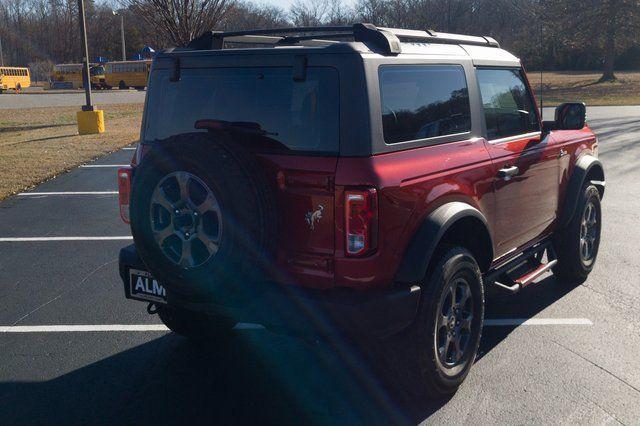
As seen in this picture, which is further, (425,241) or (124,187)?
(124,187)

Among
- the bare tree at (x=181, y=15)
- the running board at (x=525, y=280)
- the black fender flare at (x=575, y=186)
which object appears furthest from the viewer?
the bare tree at (x=181, y=15)

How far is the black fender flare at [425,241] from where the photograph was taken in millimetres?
3373

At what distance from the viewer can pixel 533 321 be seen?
495cm

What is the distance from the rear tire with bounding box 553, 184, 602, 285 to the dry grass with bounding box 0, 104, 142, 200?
8.17m

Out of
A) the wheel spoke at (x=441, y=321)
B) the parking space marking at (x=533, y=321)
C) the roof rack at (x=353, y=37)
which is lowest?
the parking space marking at (x=533, y=321)

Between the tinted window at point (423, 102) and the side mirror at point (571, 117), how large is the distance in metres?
1.46

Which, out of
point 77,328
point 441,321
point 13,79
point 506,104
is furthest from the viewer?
point 13,79

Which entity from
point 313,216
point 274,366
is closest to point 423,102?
point 313,216

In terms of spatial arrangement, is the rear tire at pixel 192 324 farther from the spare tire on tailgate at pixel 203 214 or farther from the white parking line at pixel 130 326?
the spare tire on tailgate at pixel 203 214

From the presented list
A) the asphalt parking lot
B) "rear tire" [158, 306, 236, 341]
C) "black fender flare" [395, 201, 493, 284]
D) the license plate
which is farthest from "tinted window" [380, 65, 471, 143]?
"rear tire" [158, 306, 236, 341]

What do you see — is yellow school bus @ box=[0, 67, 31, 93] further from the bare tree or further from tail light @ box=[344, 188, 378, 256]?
tail light @ box=[344, 188, 378, 256]

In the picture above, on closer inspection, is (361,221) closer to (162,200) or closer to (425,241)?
(425,241)

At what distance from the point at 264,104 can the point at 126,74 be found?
200 ft

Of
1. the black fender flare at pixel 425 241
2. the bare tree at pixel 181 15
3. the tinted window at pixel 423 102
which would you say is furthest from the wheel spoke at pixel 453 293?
the bare tree at pixel 181 15
